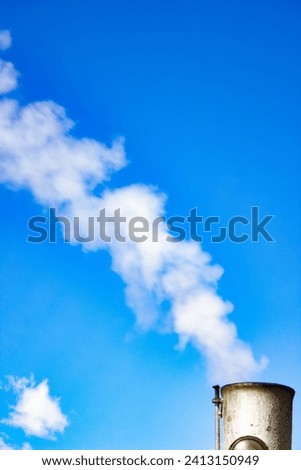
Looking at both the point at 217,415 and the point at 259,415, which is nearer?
the point at 259,415

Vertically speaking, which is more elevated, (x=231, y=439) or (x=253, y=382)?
(x=253, y=382)

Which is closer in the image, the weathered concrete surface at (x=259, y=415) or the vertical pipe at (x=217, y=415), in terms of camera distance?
the weathered concrete surface at (x=259, y=415)

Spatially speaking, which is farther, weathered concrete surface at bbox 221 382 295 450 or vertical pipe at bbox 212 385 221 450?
vertical pipe at bbox 212 385 221 450

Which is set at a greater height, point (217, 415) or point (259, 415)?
point (217, 415)
